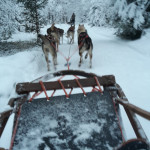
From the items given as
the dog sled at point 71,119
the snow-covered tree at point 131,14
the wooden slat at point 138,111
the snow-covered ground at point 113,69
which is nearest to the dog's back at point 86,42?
the snow-covered ground at point 113,69

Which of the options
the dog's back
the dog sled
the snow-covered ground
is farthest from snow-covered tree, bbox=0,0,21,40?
the dog sled

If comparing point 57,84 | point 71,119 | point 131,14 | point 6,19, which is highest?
point 131,14

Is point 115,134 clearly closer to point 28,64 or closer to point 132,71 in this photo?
point 132,71

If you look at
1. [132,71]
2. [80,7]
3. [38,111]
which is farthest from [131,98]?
[80,7]

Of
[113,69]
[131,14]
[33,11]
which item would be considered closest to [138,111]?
[113,69]

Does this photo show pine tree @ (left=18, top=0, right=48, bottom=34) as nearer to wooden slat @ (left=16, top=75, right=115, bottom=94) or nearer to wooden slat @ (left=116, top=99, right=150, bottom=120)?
wooden slat @ (left=16, top=75, right=115, bottom=94)

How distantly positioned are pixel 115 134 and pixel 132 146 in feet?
1.69

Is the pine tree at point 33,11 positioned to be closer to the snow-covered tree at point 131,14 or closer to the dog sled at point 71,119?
the snow-covered tree at point 131,14

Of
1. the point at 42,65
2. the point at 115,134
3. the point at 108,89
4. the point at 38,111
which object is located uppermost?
the point at 108,89

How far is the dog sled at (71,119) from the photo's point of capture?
4.43 ft

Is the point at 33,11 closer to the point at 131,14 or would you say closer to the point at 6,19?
the point at 6,19

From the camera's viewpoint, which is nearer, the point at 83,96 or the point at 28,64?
the point at 83,96

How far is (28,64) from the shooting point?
18.3 ft

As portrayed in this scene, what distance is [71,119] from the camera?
1.51 metres
